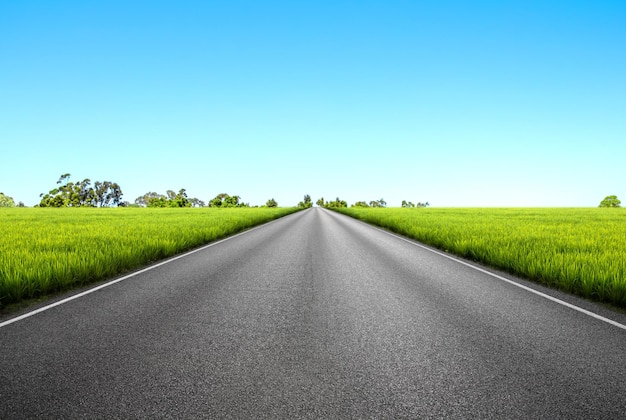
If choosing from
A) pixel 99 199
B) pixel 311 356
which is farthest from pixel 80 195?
pixel 311 356

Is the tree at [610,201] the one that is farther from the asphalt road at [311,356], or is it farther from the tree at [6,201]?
the tree at [6,201]

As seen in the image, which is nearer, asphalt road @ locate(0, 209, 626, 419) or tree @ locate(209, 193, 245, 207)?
asphalt road @ locate(0, 209, 626, 419)

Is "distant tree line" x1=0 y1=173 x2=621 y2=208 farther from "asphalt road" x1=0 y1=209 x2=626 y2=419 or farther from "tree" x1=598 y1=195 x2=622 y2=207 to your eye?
"asphalt road" x1=0 y1=209 x2=626 y2=419

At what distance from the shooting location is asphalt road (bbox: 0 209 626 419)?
2498mm

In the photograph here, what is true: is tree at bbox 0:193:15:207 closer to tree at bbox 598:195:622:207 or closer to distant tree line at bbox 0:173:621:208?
distant tree line at bbox 0:173:621:208

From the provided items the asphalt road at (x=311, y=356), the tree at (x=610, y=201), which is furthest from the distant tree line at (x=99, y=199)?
the asphalt road at (x=311, y=356)

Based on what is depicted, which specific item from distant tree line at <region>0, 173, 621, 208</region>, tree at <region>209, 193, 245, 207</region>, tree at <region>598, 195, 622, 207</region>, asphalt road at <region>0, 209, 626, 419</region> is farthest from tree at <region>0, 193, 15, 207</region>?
tree at <region>598, 195, 622, 207</region>

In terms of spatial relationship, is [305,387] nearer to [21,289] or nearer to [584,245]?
[21,289]

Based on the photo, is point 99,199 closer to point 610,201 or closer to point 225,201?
point 225,201

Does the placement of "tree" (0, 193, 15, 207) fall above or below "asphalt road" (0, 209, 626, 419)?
above

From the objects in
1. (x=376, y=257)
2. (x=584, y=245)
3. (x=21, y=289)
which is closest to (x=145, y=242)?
(x=21, y=289)

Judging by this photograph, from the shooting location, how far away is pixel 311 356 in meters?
3.29

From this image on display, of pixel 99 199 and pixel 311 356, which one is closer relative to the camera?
pixel 311 356

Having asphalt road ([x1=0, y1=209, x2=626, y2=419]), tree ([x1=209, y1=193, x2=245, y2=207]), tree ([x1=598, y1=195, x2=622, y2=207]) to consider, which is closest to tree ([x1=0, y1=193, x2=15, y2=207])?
tree ([x1=209, y1=193, x2=245, y2=207])
